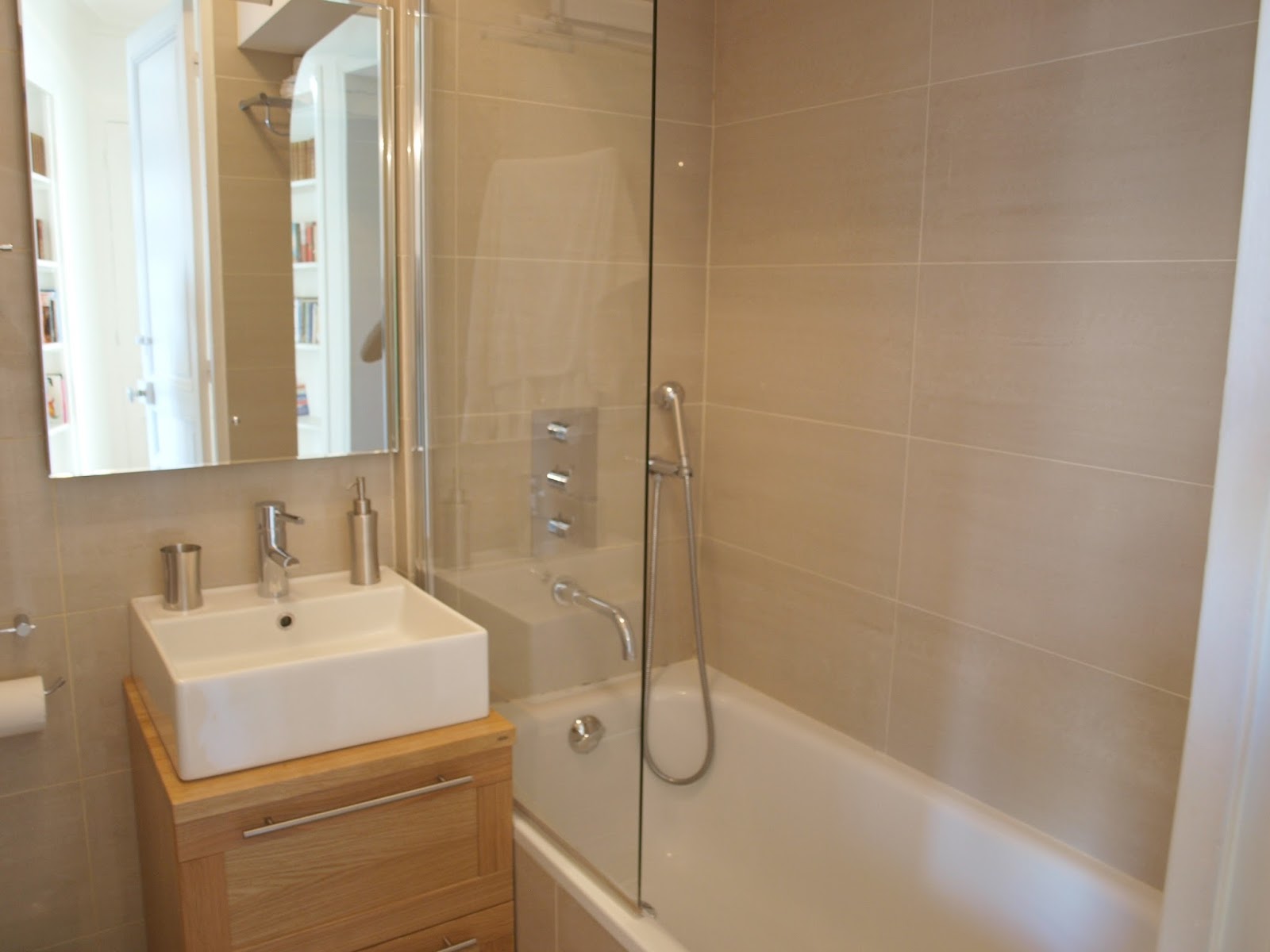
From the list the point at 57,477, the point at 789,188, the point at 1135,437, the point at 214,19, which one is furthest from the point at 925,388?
the point at 57,477

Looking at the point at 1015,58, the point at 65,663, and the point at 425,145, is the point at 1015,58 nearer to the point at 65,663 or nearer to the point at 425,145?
the point at 425,145

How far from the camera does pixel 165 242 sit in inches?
67.6

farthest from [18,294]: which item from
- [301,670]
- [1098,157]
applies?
[1098,157]

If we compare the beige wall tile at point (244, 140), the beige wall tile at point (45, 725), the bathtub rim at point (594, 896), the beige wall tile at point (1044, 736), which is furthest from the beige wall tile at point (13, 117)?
the beige wall tile at point (1044, 736)

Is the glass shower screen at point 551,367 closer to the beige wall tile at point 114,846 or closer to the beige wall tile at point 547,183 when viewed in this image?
the beige wall tile at point 547,183

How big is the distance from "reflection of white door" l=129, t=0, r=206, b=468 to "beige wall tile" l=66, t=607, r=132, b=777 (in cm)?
30

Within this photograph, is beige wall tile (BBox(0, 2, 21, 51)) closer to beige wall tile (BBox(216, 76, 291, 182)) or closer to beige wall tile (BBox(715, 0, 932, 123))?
beige wall tile (BBox(216, 76, 291, 182))

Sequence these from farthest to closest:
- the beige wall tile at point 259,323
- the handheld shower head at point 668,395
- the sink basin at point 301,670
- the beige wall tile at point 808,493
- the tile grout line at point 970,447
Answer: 1. the handheld shower head at point 668,395
2. the beige wall tile at point 808,493
3. the beige wall tile at point 259,323
4. the tile grout line at point 970,447
5. the sink basin at point 301,670

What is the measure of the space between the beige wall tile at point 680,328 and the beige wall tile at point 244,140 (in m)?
0.89

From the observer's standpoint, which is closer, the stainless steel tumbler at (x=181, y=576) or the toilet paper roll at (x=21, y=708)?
the toilet paper roll at (x=21, y=708)

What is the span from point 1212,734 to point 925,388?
1134 mm

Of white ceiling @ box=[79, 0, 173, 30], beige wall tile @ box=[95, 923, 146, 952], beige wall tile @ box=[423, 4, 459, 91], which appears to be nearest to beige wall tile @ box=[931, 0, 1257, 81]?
beige wall tile @ box=[423, 4, 459, 91]

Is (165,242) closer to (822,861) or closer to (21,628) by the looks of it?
(21,628)

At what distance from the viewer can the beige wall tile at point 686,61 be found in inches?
90.4
